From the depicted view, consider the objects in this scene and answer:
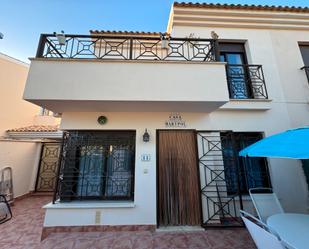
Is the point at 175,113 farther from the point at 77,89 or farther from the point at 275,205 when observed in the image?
the point at 275,205

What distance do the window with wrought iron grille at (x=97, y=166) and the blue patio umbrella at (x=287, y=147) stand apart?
12.6 ft

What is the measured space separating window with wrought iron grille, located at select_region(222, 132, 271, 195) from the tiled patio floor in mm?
1611

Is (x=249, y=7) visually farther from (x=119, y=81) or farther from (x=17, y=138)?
(x=17, y=138)

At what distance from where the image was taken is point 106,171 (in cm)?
557

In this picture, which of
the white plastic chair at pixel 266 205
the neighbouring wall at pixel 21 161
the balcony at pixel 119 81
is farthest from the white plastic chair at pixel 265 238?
the neighbouring wall at pixel 21 161

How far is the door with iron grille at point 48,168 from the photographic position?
10.4 meters

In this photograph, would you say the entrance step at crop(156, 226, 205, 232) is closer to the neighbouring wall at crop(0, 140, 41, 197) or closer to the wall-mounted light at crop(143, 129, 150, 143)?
the wall-mounted light at crop(143, 129, 150, 143)

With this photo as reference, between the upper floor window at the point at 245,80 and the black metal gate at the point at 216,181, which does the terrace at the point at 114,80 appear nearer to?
the black metal gate at the point at 216,181

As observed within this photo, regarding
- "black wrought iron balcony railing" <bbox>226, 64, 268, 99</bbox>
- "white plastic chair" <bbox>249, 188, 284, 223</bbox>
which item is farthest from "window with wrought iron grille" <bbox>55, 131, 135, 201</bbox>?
"black wrought iron balcony railing" <bbox>226, 64, 268, 99</bbox>

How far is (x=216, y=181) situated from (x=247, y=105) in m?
3.20

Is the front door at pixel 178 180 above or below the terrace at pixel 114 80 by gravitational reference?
below

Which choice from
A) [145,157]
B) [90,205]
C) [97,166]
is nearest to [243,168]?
[145,157]

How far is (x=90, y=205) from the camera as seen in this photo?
499cm

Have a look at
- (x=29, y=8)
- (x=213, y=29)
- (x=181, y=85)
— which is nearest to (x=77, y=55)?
(x=181, y=85)
